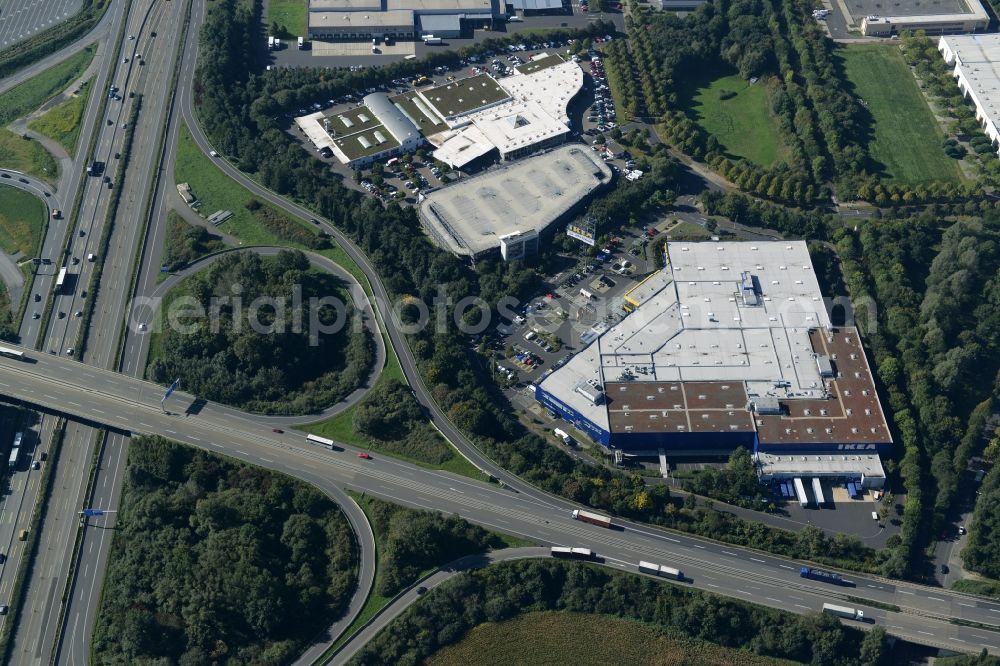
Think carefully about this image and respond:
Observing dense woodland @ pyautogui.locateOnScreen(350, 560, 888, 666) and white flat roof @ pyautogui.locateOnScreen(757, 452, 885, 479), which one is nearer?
dense woodland @ pyautogui.locateOnScreen(350, 560, 888, 666)

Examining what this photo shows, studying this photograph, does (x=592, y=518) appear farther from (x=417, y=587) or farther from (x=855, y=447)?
(x=855, y=447)

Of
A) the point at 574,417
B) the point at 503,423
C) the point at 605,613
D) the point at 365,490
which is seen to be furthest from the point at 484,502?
the point at 605,613

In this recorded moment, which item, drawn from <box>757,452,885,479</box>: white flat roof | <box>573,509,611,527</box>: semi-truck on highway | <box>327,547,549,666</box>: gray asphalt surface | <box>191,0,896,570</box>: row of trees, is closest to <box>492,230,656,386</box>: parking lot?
<box>191,0,896,570</box>: row of trees

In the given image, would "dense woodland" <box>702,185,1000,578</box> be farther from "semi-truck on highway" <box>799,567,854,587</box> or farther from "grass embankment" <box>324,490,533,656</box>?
"grass embankment" <box>324,490,533,656</box>

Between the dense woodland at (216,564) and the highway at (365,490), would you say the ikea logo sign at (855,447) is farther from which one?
the dense woodland at (216,564)

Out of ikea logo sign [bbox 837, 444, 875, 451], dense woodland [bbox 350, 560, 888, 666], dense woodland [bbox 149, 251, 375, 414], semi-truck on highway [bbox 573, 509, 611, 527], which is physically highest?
dense woodland [bbox 149, 251, 375, 414]

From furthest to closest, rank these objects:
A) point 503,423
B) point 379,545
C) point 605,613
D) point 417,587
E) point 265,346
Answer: point 265,346 → point 503,423 → point 379,545 → point 417,587 → point 605,613
